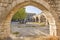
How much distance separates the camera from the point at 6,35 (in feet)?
34.8

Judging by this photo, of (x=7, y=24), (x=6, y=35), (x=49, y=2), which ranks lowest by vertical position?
(x=6, y=35)

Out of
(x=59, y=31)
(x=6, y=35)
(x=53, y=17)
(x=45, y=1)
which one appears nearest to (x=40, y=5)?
(x=45, y=1)

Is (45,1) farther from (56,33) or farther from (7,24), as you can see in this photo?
(7,24)

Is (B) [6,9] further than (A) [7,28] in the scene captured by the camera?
No

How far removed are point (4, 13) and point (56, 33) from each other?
141 inches

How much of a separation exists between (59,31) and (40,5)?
2.08m

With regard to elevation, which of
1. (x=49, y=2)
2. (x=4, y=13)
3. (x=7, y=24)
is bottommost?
(x=7, y=24)

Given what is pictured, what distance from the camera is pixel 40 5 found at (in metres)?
10.3

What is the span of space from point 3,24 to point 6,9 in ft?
3.22

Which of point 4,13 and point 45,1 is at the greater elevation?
point 45,1

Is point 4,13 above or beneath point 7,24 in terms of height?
above

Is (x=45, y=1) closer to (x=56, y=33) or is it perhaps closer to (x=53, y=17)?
(x=53, y=17)

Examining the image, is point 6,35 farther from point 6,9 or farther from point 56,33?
point 56,33

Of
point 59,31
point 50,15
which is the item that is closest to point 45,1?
point 50,15
